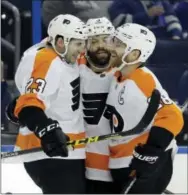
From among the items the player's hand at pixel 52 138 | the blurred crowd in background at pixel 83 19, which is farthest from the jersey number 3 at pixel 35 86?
the blurred crowd in background at pixel 83 19

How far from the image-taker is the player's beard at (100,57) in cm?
230

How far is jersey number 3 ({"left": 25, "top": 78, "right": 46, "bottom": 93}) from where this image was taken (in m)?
2.18

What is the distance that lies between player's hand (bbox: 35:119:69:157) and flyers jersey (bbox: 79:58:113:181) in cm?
24

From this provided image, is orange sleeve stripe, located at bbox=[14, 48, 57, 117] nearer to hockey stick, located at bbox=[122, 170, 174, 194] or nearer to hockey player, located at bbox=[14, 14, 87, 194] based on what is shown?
hockey player, located at bbox=[14, 14, 87, 194]

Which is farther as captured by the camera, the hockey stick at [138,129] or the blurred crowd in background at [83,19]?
the blurred crowd in background at [83,19]

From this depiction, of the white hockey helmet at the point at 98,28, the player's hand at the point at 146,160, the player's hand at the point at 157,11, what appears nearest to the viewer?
the player's hand at the point at 146,160

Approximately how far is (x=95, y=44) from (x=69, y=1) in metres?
1.57

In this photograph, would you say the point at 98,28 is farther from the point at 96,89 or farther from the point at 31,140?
the point at 31,140

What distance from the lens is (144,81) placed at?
2.24 m

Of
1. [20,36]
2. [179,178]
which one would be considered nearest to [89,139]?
Result: [179,178]

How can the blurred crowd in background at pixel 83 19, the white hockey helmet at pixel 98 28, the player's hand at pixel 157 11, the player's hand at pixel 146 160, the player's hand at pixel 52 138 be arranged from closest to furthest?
the player's hand at pixel 52 138 → the player's hand at pixel 146 160 → the white hockey helmet at pixel 98 28 → the blurred crowd in background at pixel 83 19 → the player's hand at pixel 157 11

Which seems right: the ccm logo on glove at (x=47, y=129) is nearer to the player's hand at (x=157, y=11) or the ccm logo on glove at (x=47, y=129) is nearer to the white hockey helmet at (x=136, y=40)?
the white hockey helmet at (x=136, y=40)

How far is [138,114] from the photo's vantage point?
7.43 ft

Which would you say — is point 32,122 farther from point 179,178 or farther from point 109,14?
point 109,14
